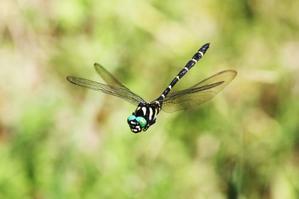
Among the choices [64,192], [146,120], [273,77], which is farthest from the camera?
[273,77]

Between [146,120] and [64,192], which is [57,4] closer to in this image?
[64,192]

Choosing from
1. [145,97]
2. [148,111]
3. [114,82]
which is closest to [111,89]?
[114,82]

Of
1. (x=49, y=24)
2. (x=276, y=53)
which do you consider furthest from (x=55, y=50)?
(x=276, y=53)

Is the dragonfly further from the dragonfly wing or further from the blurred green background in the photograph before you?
the blurred green background

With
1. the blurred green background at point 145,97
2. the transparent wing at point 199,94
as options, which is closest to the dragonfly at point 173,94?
the transparent wing at point 199,94

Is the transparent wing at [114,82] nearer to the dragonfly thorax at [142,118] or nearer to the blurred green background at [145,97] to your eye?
the dragonfly thorax at [142,118]

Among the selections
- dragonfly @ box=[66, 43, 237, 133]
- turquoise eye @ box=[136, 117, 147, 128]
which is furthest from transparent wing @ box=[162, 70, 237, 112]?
turquoise eye @ box=[136, 117, 147, 128]
